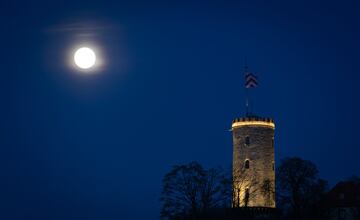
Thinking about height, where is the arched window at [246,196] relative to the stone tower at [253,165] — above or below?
below

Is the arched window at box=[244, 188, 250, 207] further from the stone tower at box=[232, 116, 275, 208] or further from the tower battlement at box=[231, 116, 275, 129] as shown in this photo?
the tower battlement at box=[231, 116, 275, 129]

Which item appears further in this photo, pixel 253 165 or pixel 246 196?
pixel 246 196

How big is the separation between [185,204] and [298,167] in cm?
1261

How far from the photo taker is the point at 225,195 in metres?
64.1

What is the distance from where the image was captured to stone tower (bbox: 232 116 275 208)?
6475cm

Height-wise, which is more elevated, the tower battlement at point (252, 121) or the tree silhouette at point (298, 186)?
the tower battlement at point (252, 121)

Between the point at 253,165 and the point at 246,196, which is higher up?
the point at 253,165

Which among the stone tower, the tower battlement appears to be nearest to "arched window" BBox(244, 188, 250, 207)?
the stone tower

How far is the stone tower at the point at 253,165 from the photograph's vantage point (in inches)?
2549

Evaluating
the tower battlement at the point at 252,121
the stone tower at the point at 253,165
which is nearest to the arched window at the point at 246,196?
the stone tower at the point at 253,165

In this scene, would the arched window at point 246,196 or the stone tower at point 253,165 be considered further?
the arched window at point 246,196

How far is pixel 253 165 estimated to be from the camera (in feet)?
213

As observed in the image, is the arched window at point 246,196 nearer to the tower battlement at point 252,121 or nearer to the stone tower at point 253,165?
the stone tower at point 253,165

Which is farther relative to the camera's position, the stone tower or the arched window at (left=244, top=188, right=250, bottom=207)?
the arched window at (left=244, top=188, right=250, bottom=207)
